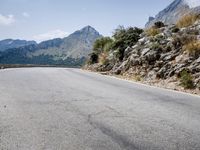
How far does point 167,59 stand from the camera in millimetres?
19562

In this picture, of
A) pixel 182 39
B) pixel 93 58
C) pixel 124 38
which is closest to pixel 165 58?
pixel 182 39

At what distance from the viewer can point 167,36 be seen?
73.9ft

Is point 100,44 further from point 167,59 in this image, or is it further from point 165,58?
point 167,59

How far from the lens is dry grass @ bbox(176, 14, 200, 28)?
22.5 m

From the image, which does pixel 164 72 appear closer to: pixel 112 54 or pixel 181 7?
pixel 181 7

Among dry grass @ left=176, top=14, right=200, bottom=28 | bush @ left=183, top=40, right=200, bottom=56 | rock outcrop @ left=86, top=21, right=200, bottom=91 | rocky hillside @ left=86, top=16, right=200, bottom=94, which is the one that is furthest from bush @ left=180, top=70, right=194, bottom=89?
dry grass @ left=176, top=14, right=200, bottom=28

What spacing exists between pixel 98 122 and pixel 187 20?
17373mm

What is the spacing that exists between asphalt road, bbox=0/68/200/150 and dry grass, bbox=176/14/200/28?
12.2m

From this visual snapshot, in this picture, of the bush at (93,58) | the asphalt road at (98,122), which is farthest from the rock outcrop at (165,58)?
the bush at (93,58)

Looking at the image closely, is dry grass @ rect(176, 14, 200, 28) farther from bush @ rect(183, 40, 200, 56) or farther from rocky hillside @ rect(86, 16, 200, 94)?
bush @ rect(183, 40, 200, 56)

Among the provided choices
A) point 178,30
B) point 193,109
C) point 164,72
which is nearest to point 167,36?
point 178,30

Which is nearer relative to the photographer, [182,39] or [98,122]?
[98,122]

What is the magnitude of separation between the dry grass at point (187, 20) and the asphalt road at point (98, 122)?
12.2m

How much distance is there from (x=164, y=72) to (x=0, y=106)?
1080 cm
